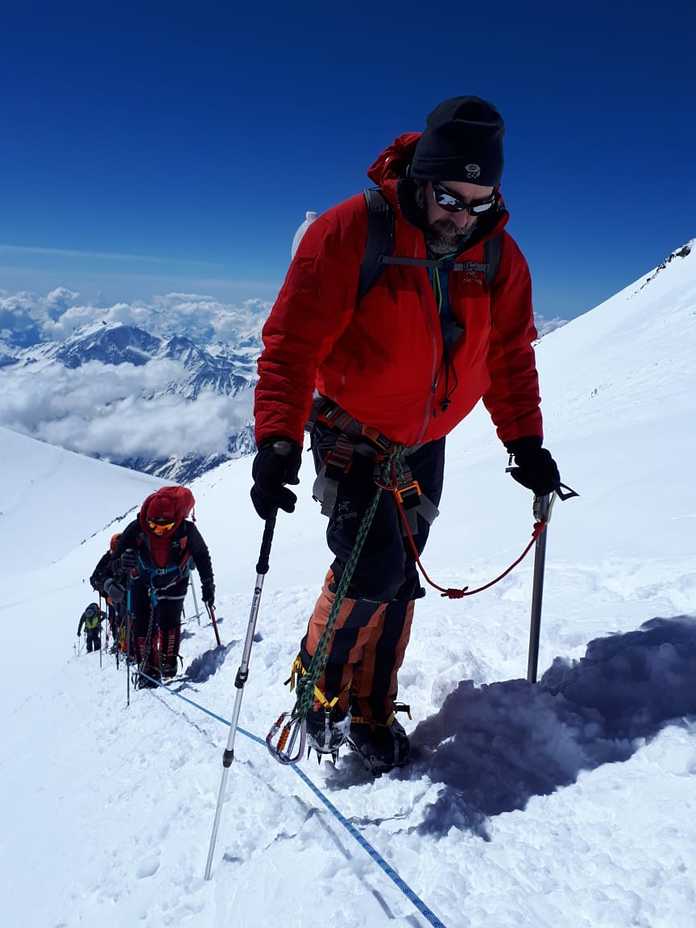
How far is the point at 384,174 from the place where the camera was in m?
2.73

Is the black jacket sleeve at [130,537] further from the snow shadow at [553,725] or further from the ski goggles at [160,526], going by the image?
the snow shadow at [553,725]

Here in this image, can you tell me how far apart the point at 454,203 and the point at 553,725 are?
243cm

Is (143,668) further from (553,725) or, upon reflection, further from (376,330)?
(376,330)

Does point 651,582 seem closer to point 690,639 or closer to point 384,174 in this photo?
point 690,639

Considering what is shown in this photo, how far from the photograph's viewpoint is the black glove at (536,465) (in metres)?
3.22

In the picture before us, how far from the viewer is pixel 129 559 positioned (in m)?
7.31

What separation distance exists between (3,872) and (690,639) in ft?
14.0

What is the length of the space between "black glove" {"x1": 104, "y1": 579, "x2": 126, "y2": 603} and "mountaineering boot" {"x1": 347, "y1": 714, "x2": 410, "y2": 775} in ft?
18.3

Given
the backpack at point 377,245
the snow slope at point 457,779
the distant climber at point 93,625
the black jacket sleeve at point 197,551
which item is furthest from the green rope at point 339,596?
the distant climber at point 93,625

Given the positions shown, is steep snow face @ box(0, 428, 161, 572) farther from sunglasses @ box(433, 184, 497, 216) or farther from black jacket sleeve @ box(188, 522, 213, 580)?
sunglasses @ box(433, 184, 497, 216)

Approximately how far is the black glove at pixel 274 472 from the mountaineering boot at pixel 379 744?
1518 millimetres

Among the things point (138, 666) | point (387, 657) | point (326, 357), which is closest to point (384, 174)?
point (326, 357)

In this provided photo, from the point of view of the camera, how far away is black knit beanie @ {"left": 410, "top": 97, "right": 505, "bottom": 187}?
8.06ft

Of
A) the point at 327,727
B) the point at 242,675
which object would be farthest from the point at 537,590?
the point at 242,675
